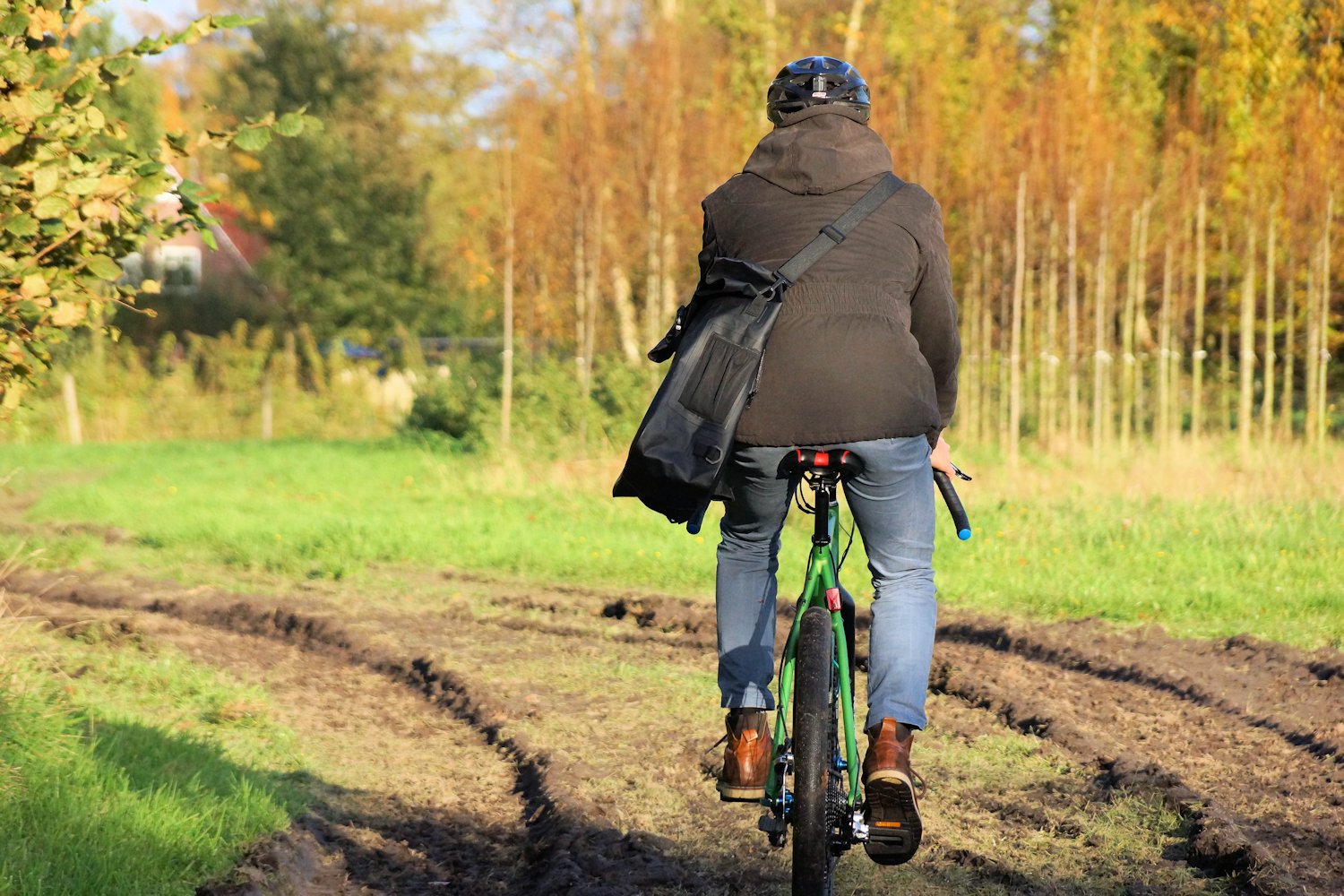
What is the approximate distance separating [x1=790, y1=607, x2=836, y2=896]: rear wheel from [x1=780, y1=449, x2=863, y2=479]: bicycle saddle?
0.42 metres

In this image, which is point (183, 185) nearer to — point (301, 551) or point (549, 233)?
point (301, 551)

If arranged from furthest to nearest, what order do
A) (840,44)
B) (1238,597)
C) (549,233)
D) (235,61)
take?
1. (235,61)
2. (840,44)
3. (549,233)
4. (1238,597)

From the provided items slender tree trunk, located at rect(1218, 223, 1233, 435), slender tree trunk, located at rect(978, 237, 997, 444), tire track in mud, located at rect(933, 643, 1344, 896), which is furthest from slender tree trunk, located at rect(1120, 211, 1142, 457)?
tire track in mud, located at rect(933, 643, 1344, 896)

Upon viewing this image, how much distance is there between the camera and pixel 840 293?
3.70 metres

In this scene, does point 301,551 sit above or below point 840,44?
below

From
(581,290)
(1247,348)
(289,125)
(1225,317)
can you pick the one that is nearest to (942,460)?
(289,125)

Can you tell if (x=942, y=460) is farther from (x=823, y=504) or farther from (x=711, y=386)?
(x=711, y=386)

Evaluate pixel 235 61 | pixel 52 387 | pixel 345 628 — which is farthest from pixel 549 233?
pixel 235 61

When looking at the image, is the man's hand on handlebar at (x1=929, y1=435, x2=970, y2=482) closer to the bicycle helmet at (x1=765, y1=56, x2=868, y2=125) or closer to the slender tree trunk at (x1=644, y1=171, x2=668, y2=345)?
the bicycle helmet at (x1=765, y1=56, x2=868, y2=125)

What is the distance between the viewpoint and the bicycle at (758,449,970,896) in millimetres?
3488

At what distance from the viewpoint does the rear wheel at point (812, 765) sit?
3.48m

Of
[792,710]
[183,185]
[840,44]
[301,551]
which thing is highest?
[840,44]

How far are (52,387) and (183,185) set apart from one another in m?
28.6

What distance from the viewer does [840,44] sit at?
34.3 metres
